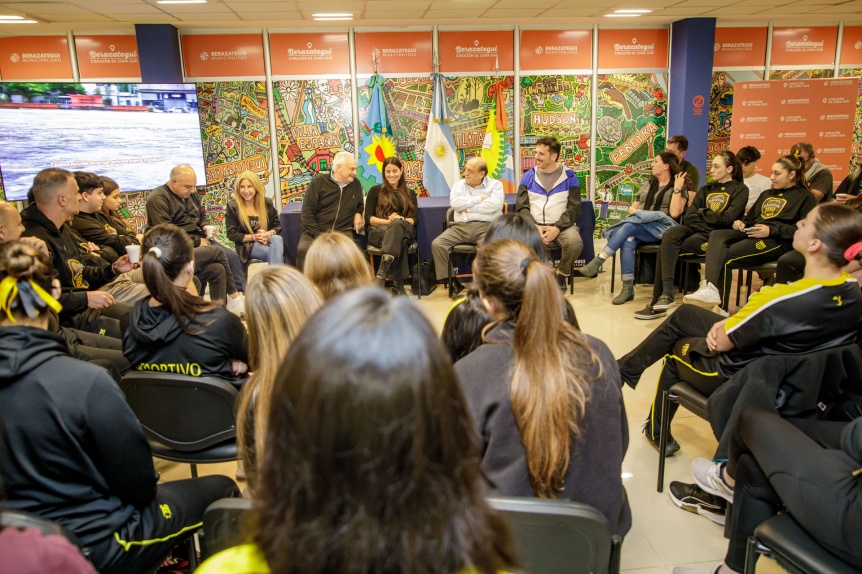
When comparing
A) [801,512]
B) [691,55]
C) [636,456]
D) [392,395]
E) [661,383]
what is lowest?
[636,456]

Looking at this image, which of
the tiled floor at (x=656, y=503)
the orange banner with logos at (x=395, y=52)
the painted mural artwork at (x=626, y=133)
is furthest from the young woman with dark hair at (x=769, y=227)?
the orange banner with logos at (x=395, y=52)

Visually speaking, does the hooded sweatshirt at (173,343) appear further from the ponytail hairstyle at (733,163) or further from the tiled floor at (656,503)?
the ponytail hairstyle at (733,163)

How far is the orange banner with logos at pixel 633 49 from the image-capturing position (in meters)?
8.34

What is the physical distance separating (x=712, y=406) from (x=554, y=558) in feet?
4.32

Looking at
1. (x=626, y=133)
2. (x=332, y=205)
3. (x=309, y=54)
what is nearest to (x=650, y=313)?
(x=332, y=205)

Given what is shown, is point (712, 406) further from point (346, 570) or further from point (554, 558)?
point (346, 570)

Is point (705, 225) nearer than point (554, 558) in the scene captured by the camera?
No

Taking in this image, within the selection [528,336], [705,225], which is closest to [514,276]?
[528,336]

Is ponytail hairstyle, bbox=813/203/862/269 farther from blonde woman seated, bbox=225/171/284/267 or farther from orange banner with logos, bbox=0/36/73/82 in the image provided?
orange banner with logos, bbox=0/36/73/82

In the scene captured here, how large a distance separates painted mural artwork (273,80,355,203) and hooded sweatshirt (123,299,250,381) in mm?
6008

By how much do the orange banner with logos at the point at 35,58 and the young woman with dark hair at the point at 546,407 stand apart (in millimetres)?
8291

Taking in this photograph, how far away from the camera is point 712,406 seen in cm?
228

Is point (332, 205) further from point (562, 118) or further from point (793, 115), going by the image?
point (793, 115)

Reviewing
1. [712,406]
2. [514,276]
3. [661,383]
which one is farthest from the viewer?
[661,383]
